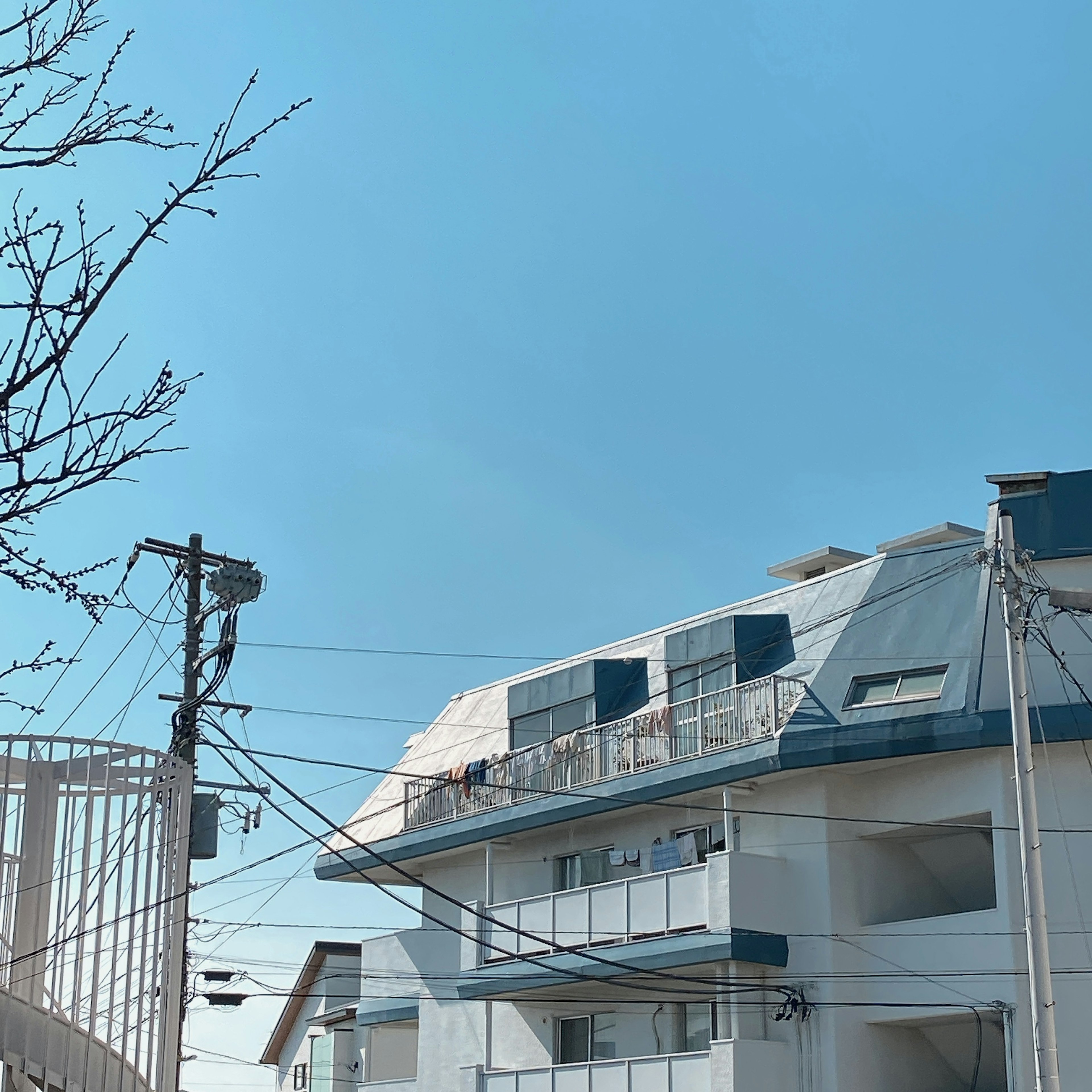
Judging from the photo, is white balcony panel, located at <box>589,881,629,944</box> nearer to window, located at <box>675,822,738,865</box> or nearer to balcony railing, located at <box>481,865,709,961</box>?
balcony railing, located at <box>481,865,709,961</box>

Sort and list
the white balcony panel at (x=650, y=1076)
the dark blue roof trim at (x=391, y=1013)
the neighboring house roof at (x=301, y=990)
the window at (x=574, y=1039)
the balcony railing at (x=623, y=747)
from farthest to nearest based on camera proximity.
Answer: the neighboring house roof at (x=301, y=990) → the dark blue roof trim at (x=391, y=1013) → the window at (x=574, y=1039) → the balcony railing at (x=623, y=747) → the white balcony panel at (x=650, y=1076)

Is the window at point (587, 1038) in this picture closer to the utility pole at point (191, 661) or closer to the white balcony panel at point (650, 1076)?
the white balcony panel at point (650, 1076)

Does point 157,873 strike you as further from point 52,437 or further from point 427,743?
point 427,743

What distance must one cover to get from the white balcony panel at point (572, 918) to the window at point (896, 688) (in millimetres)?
5460

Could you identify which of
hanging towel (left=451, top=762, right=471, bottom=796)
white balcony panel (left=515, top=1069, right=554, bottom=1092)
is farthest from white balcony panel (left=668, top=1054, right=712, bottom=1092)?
hanging towel (left=451, top=762, right=471, bottom=796)

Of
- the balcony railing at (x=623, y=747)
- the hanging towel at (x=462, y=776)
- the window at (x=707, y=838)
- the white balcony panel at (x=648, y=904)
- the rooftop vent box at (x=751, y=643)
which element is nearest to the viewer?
the white balcony panel at (x=648, y=904)

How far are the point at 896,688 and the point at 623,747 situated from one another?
17.4 ft

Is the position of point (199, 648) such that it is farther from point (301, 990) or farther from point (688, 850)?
point (301, 990)

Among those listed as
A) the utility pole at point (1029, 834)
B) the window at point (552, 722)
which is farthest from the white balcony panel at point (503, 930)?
the utility pole at point (1029, 834)

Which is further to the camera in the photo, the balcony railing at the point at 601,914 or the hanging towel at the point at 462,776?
the hanging towel at the point at 462,776

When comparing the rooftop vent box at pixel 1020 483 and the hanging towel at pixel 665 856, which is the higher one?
the rooftop vent box at pixel 1020 483

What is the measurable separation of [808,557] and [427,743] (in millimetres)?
9292

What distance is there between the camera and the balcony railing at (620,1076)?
77.3 ft

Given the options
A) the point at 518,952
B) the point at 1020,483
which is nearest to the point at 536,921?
the point at 518,952
